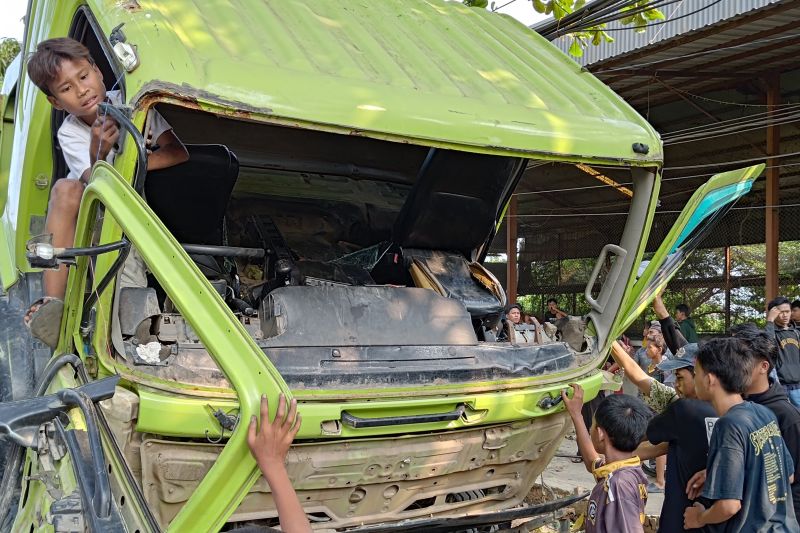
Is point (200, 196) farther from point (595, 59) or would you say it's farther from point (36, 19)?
point (595, 59)

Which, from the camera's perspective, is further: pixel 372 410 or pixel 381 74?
pixel 381 74

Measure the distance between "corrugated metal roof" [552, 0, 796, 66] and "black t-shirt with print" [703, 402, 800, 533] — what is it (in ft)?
16.5

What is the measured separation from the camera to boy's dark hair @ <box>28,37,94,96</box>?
240 centimetres

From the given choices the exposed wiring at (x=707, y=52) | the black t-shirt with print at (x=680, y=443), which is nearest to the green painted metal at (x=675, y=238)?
the black t-shirt with print at (x=680, y=443)

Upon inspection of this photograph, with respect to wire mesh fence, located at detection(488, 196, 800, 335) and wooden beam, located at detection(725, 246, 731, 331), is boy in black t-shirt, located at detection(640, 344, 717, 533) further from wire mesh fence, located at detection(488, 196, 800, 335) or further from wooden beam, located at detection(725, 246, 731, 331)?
wooden beam, located at detection(725, 246, 731, 331)

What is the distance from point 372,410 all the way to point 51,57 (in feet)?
5.30

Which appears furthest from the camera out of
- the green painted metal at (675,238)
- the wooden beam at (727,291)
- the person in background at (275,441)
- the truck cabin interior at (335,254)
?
the wooden beam at (727,291)

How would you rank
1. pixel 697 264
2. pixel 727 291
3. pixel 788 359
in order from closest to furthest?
1. pixel 788 359
2. pixel 727 291
3. pixel 697 264

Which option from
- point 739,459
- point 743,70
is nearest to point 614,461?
point 739,459

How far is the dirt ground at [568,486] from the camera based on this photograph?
176 inches

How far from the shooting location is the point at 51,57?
240 centimetres

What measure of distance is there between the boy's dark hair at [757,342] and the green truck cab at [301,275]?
1.56 ft

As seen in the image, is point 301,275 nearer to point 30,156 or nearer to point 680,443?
point 30,156

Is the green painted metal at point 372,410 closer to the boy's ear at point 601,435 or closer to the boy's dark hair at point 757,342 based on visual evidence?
the boy's ear at point 601,435
